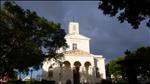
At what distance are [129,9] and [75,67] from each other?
44702 mm

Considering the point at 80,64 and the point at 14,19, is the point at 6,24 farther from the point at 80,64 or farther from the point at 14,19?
the point at 80,64

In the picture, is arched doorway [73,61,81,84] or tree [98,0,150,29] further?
arched doorway [73,61,81,84]

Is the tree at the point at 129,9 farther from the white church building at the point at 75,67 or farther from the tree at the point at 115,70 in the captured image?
the tree at the point at 115,70

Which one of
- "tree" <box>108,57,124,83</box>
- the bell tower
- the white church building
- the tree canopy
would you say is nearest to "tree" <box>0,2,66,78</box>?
the tree canopy

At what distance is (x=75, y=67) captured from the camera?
61062 mm

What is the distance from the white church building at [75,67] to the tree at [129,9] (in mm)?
38988

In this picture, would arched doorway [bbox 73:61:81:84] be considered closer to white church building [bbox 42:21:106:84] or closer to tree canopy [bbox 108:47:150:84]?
white church building [bbox 42:21:106:84]

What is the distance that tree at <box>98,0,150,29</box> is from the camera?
54.1 feet

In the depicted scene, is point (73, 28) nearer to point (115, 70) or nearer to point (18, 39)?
point (115, 70)

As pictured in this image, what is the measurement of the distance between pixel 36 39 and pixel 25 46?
3812mm

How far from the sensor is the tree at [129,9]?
16498 millimetres

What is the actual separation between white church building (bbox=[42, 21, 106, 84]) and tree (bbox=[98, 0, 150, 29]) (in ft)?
128

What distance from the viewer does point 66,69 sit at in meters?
60.2

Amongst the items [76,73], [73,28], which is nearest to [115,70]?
[73,28]
